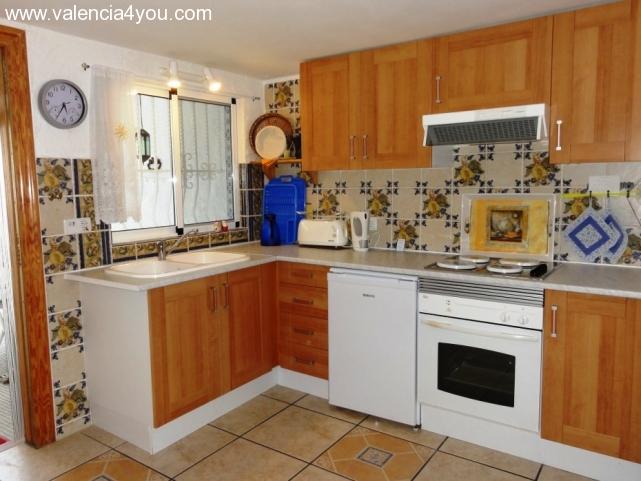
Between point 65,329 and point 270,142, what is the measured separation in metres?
1.92

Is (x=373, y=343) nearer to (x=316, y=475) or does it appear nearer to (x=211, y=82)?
(x=316, y=475)

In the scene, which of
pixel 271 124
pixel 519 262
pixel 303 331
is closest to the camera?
pixel 519 262

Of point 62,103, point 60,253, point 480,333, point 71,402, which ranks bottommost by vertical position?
point 71,402

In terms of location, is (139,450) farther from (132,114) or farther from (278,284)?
(132,114)

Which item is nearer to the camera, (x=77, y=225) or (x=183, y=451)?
(x=183, y=451)

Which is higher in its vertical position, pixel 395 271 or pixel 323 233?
pixel 323 233

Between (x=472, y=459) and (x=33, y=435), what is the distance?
2.26 meters

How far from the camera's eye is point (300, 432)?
2.68 metres

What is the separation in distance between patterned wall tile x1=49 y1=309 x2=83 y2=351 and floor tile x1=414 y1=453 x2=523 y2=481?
6.36 feet

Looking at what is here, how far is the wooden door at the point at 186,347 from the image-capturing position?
8.07 feet

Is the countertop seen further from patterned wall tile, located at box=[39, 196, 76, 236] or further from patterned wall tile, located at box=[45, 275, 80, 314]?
patterned wall tile, located at box=[39, 196, 76, 236]

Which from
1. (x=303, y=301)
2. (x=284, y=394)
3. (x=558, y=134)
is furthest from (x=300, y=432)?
(x=558, y=134)

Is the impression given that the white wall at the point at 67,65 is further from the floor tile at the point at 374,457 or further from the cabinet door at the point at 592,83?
the cabinet door at the point at 592,83

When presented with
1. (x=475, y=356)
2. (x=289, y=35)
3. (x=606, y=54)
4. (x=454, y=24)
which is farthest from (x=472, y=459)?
(x=289, y=35)
